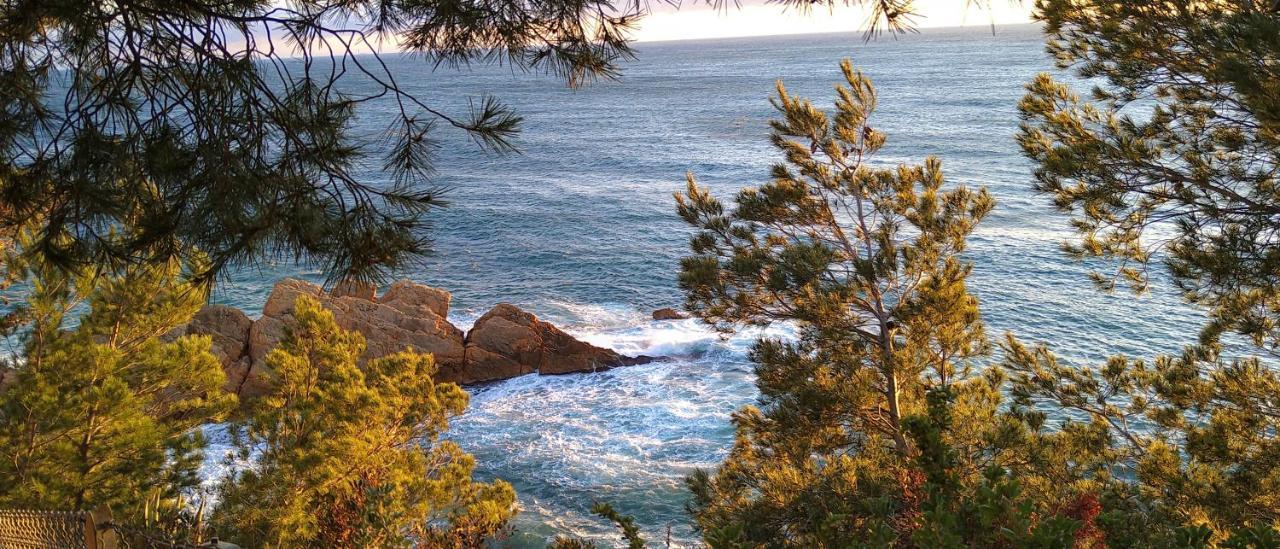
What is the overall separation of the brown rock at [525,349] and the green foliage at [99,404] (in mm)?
10890

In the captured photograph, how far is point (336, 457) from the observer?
8680mm

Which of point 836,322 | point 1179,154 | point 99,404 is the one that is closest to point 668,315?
point 836,322

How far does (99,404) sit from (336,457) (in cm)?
221

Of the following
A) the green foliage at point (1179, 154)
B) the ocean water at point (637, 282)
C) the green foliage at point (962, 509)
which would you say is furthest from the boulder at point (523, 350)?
the green foliage at point (962, 509)

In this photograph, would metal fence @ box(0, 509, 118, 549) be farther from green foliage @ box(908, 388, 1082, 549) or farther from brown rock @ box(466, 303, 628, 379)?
brown rock @ box(466, 303, 628, 379)

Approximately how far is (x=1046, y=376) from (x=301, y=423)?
730 centimetres

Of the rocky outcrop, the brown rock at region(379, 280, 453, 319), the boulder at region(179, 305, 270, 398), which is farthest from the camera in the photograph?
the brown rock at region(379, 280, 453, 319)

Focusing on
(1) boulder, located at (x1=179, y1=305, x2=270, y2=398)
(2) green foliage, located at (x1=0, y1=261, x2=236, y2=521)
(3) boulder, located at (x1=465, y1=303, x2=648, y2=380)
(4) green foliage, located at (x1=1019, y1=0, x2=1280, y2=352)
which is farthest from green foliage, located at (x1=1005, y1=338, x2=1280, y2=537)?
(1) boulder, located at (x1=179, y1=305, x2=270, y2=398)

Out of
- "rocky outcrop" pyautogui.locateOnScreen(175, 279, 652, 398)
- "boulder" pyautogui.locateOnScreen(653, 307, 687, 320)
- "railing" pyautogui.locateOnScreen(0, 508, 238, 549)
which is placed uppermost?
"railing" pyautogui.locateOnScreen(0, 508, 238, 549)

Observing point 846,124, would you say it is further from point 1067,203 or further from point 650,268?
point 650,268

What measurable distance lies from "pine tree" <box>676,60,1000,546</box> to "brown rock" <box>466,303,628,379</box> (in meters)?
9.96

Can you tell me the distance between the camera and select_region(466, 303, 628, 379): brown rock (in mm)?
20062

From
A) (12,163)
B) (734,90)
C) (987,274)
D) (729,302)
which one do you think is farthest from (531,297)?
(734,90)

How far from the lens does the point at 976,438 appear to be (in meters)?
8.81
